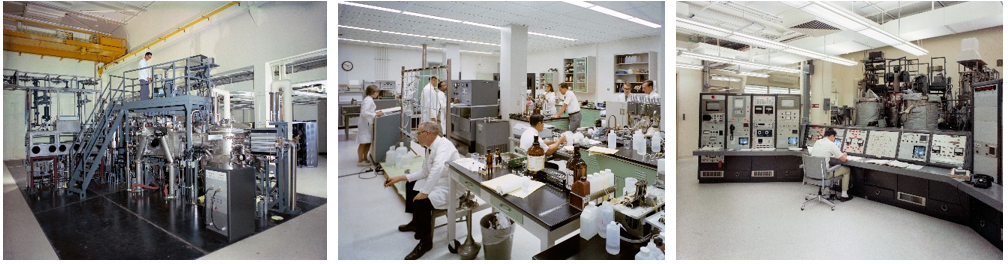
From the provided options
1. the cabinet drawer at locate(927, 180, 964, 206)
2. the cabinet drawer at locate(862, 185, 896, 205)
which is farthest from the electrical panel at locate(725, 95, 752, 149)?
the cabinet drawer at locate(927, 180, 964, 206)

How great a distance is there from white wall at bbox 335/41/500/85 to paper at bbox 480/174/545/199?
1.08m

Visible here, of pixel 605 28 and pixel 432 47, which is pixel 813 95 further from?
pixel 432 47

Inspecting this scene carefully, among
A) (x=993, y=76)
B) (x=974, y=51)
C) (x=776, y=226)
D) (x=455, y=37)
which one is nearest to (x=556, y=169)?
(x=776, y=226)

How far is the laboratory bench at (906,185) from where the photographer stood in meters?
3.34

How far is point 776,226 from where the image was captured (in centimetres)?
388

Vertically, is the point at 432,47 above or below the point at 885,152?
above

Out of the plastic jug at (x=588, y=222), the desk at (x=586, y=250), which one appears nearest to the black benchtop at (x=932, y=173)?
the desk at (x=586, y=250)

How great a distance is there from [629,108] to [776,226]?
173 cm

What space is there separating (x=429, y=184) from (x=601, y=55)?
18.6ft

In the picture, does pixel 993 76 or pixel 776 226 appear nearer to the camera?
pixel 776 226

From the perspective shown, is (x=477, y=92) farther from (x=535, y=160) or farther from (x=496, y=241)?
(x=496, y=241)

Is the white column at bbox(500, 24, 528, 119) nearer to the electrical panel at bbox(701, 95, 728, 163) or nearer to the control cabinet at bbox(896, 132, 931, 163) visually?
the electrical panel at bbox(701, 95, 728, 163)

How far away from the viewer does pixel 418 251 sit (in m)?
2.67

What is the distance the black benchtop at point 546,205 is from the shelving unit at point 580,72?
18.7 feet
